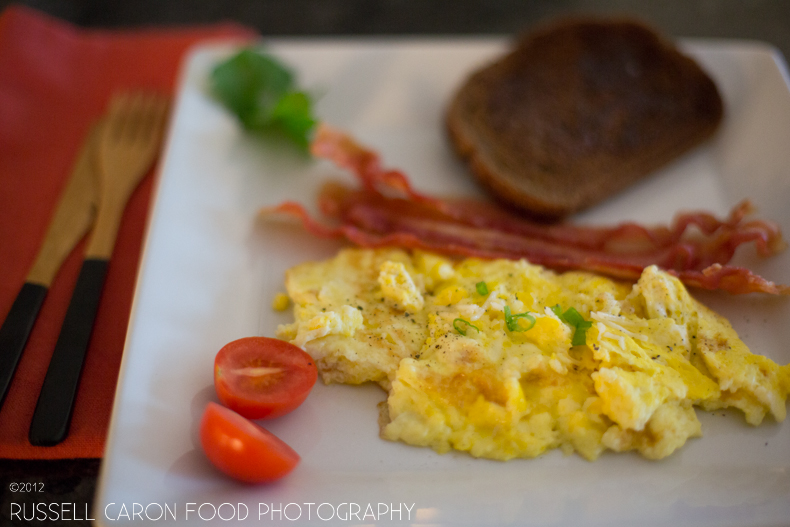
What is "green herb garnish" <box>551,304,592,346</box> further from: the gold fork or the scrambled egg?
the gold fork

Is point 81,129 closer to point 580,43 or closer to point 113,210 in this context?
point 113,210

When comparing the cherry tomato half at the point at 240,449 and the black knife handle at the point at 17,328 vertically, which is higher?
the black knife handle at the point at 17,328

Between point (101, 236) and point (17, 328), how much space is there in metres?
0.55

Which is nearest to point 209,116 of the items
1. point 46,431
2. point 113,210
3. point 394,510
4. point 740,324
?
point 113,210

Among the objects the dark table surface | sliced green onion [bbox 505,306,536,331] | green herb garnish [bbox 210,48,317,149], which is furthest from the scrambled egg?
the dark table surface

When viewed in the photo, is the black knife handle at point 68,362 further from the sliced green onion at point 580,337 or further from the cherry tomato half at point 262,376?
the sliced green onion at point 580,337

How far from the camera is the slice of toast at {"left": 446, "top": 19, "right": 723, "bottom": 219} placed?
2.81 m

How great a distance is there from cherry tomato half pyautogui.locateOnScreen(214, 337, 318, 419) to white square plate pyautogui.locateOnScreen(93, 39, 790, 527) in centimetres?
13

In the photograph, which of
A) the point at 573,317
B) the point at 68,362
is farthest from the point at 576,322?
the point at 68,362

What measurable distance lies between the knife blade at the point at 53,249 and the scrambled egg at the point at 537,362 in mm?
1005

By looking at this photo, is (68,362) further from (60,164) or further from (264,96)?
(264,96)

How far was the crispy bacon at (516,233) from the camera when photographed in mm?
2318

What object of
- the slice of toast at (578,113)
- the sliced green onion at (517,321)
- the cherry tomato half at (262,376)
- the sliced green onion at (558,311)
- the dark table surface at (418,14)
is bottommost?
the cherry tomato half at (262,376)

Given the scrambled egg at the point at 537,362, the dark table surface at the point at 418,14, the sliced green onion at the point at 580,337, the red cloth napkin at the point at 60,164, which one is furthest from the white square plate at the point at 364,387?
the dark table surface at the point at 418,14
